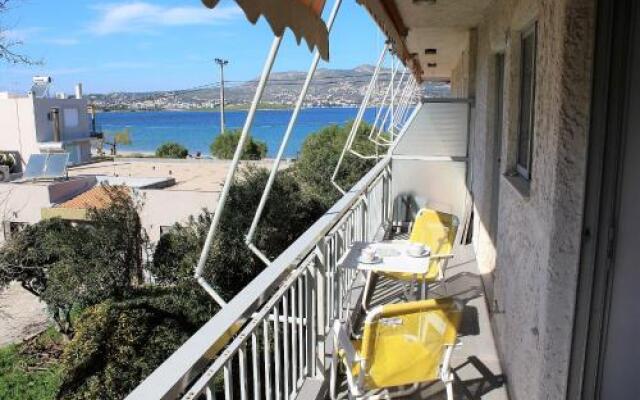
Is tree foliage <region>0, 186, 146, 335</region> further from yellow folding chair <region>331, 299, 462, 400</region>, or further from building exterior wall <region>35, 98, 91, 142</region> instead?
building exterior wall <region>35, 98, 91, 142</region>

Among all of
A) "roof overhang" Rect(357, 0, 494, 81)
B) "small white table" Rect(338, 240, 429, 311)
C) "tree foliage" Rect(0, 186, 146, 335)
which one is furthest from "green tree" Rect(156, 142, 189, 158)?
"small white table" Rect(338, 240, 429, 311)

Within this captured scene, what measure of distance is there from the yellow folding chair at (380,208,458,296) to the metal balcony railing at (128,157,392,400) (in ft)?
1.55

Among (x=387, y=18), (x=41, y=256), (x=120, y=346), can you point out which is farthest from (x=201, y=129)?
(x=387, y=18)

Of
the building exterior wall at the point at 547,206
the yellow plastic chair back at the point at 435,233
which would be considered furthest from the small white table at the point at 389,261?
the building exterior wall at the point at 547,206

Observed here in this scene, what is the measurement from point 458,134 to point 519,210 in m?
3.89

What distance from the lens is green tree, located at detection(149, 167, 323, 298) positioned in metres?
14.8

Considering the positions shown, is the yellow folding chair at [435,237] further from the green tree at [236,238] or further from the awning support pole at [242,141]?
the green tree at [236,238]

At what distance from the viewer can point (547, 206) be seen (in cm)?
192

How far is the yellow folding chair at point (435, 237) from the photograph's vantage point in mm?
3844

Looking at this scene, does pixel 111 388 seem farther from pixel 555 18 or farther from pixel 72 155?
pixel 72 155

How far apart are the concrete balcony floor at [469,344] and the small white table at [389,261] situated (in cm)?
42

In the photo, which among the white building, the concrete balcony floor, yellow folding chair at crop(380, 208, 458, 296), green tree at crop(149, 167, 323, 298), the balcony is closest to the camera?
the balcony

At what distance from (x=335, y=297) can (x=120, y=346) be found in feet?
28.3

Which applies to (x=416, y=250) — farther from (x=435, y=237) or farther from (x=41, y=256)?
(x=41, y=256)
